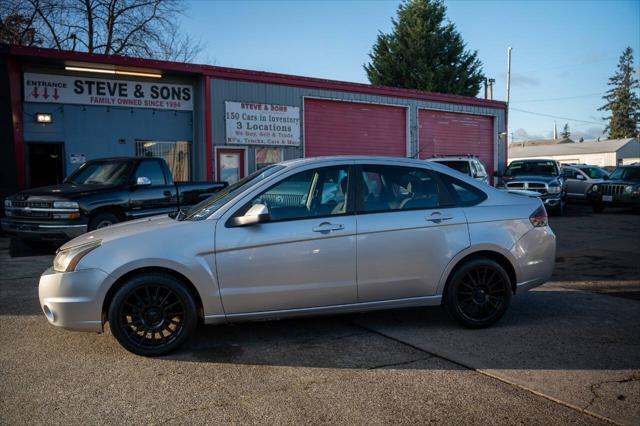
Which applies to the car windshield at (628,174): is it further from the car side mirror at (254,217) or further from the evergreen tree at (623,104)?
the evergreen tree at (623,104)

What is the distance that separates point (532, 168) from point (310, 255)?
16.2 meters

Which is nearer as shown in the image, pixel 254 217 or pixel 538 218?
pixel 254 217

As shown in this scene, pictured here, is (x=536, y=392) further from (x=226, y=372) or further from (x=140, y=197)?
(x=140, y=197)

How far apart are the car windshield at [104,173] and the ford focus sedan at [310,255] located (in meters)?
5.78

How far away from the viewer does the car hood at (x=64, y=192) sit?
962cm

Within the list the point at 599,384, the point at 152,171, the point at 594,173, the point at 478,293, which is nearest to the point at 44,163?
the point at 152,171

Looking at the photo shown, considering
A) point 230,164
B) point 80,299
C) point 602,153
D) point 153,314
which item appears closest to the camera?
point 80,299

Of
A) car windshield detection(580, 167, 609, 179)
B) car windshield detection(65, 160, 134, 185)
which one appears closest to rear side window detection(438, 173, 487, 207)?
car windshield detection(65, 160, 134, 185)

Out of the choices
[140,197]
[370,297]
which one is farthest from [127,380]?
[140,197]

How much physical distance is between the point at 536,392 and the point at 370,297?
1.65 m

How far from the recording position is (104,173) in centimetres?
1070

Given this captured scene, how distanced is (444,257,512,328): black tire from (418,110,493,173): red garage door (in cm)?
1658

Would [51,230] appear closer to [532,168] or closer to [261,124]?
[261,124]

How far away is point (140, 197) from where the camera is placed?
34.2 feet
